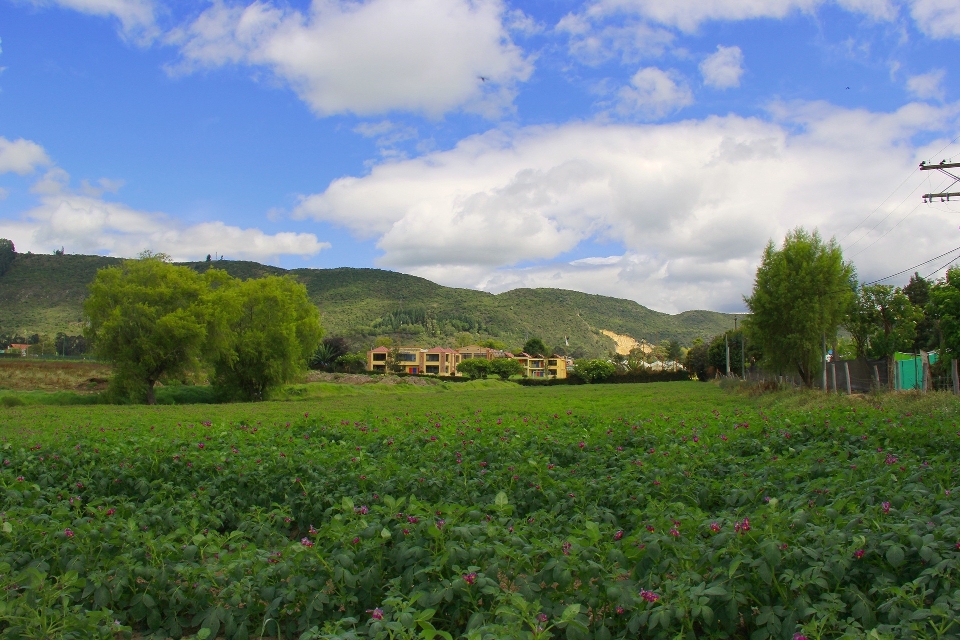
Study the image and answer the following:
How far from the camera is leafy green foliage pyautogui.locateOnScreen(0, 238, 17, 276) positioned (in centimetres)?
10957

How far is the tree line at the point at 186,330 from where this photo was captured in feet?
116

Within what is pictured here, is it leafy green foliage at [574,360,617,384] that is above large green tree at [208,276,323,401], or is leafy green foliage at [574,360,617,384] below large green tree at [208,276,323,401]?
below

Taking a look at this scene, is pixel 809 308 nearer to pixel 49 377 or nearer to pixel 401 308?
pixel 49 377

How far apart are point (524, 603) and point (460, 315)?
486 feet

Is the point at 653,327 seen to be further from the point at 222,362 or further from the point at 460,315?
the point at 222,362

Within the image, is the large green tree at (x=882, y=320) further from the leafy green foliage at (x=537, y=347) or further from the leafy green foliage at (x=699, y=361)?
the leafy green foliage at (x=537, y=347)

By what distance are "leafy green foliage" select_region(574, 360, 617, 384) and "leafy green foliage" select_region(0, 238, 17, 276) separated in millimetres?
97862

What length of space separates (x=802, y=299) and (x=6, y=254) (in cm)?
12629

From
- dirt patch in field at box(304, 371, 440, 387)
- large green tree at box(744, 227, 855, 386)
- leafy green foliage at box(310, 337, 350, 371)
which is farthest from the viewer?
leafy green foliage at box(310, 337, 350, 371)

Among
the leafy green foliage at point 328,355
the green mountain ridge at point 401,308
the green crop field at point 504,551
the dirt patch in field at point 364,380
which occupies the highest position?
the green mountain ridge at point 401,308

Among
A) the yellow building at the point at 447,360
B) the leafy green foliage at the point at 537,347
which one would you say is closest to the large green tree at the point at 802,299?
the yellow building at the point at 447,360

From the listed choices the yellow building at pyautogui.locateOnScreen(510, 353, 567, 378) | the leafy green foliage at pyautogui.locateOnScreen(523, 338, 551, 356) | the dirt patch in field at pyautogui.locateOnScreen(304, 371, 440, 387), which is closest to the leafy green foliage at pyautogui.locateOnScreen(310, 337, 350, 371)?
the dirt patch in field at pyautogui.locateOnScreen(304, 371, 440, 387)

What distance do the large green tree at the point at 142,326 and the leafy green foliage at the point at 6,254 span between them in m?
94.1

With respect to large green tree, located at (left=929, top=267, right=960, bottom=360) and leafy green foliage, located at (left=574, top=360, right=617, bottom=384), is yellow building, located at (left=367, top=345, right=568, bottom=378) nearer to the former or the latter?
leafy green foliage, located at (left=574, top=360, right=617, bottom=384)
